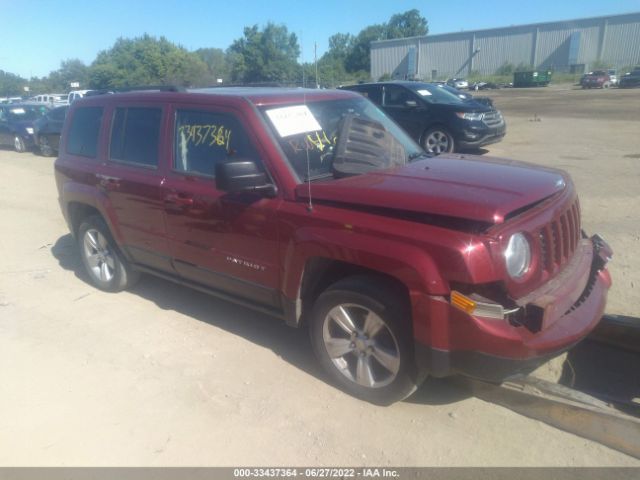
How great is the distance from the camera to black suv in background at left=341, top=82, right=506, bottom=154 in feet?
34.8

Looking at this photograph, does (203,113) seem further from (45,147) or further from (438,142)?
(45,147)

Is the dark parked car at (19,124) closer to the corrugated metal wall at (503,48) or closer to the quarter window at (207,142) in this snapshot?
the quarter window at (207,142)

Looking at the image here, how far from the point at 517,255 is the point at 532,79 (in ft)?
192

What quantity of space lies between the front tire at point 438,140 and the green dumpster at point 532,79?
49813mm

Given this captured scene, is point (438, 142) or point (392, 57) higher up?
point (392, 57)

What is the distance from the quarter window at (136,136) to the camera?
13.3 feet

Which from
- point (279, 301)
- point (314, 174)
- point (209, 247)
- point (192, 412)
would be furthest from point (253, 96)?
point (192, 412)

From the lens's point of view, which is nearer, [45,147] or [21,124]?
[45,147]

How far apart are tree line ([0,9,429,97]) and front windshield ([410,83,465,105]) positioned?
1708mm

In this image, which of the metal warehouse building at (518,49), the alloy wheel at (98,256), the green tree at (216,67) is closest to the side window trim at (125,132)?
the alloy wheel at (98,256)

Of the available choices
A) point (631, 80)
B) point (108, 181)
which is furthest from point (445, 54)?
point (108, 181)

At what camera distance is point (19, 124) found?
54.8ft

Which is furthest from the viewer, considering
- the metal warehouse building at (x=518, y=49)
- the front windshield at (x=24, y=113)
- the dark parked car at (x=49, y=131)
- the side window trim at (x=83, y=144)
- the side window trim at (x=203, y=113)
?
the metal warehouse building at (x=518, y=49)

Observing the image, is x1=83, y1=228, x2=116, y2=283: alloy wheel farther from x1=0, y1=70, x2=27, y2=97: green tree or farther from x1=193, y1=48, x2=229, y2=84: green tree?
x1=0, y1=70, x2=27, y2=97: green tree
